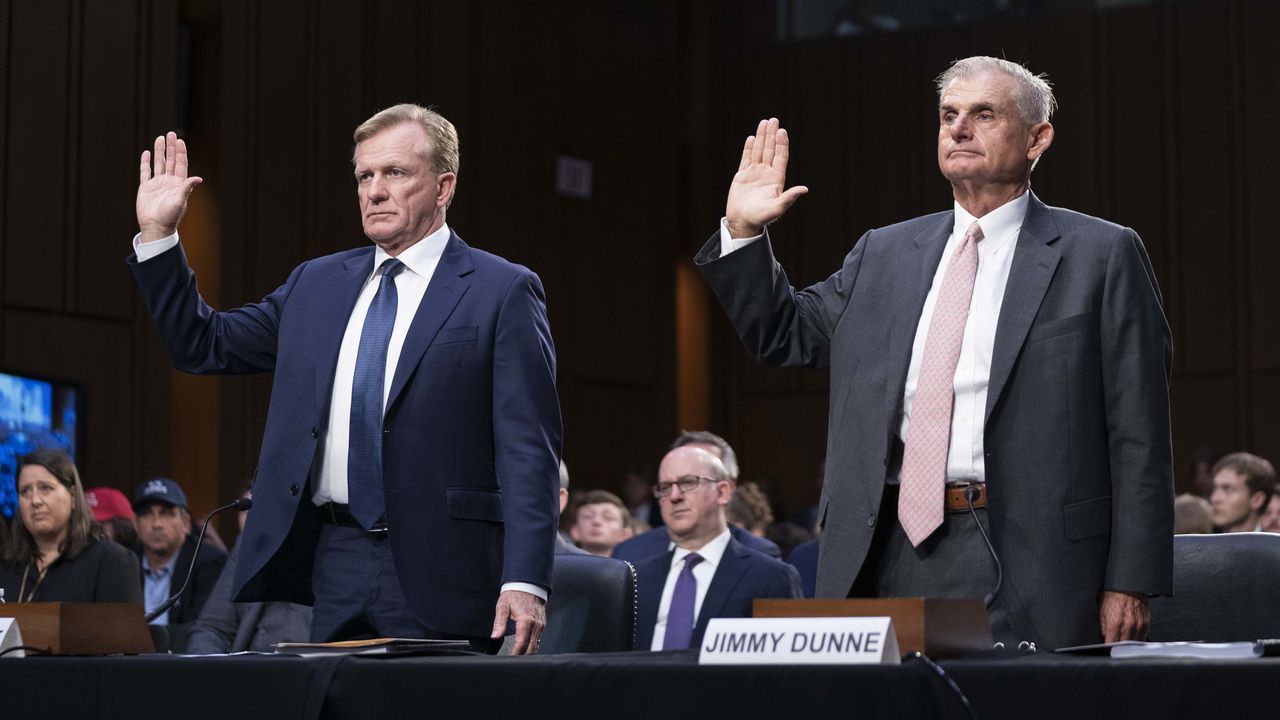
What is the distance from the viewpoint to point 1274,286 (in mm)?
10711

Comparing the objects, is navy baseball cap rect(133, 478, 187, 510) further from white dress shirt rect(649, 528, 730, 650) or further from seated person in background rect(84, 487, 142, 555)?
white dress shirt rect(649, 528, 730, 650)

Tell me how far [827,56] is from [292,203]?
14.9 feet

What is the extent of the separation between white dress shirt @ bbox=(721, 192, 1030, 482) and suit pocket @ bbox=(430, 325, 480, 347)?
1.34 feet

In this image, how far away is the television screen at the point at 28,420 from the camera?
6.93 m

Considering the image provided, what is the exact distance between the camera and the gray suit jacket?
220 cm

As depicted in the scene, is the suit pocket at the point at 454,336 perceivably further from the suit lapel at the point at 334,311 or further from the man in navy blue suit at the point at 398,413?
the suit lapel at the point at 334,311

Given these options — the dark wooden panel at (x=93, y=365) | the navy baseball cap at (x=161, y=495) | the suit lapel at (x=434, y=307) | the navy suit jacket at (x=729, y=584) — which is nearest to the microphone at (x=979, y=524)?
the suit lapel at (x=434, y=307)

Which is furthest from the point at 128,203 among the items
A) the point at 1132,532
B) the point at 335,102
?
the point at 1132,532

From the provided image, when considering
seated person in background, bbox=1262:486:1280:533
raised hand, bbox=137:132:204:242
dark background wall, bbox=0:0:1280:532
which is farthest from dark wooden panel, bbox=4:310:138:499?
raised hand, bbox=137:132:204:242

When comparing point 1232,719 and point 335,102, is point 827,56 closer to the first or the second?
point 335,102

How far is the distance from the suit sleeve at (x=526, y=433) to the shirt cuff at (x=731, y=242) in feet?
1.02

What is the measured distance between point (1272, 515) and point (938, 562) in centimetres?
439

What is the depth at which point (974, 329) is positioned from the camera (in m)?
2.32

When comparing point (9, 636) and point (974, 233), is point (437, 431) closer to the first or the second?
point (9, 636)
